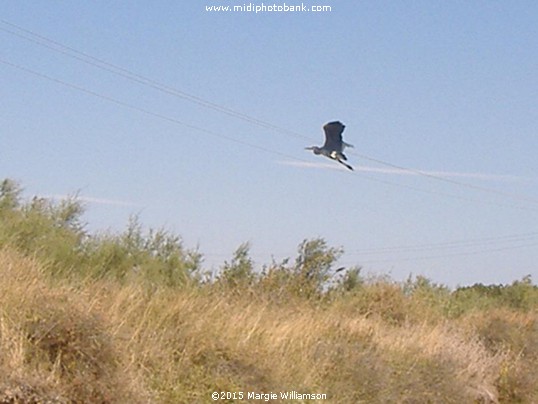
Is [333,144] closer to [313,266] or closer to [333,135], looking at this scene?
[333,135]

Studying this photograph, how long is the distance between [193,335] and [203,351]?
30 cm

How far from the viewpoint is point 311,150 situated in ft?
43.6

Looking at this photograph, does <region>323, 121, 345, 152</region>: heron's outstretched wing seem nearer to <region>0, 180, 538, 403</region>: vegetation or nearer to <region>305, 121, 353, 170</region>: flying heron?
<region>305, 121, 353, 170</region>: flying heron

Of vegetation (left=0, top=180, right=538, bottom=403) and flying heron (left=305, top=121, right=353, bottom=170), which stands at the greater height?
flying heron (left=305, top=121, right=353, bottom=170)

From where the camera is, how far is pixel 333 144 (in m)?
13.0

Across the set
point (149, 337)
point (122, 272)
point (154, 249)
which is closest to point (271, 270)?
point (154, 249)

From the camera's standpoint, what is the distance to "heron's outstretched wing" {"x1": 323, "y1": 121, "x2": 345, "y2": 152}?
12.7 m

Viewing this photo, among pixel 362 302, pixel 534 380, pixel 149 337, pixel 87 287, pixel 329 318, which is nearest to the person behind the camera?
pixel 149 337

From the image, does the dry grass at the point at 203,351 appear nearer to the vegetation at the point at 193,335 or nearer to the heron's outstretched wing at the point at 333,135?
the vegetation at the point at 193,335

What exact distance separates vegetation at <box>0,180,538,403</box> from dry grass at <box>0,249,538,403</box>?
0.02 metres

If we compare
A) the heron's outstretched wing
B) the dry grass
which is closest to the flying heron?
the heron's outstretched wing

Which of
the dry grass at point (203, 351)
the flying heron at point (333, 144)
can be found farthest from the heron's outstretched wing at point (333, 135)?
the dry grass at point (203, 351)

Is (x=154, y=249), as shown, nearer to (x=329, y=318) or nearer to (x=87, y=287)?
(x=329, y=318)

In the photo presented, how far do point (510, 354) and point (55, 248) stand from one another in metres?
12.3
